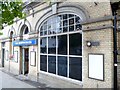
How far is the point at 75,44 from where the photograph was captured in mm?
9469

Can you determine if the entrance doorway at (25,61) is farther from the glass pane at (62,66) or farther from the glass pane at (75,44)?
the glass pane at (75,44)

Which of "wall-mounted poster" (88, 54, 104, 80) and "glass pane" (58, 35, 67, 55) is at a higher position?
"glass pane" (58, 35, 67, 55)

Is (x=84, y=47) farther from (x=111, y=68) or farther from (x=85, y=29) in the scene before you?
(x=111, y=68)

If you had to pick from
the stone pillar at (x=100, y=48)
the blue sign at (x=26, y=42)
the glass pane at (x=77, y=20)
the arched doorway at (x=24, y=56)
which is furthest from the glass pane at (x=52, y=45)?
the arched doorway at (x=24, y=56)

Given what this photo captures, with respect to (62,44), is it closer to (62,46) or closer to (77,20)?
(62,46)

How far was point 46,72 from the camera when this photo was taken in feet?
39.4

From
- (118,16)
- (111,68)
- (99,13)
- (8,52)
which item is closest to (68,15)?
(99,13)

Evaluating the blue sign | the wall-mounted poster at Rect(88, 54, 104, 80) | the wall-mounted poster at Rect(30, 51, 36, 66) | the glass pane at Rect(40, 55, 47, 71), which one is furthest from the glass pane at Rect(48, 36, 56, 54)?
the wall-mounted poster at Rect(88, 54, 104, 80)

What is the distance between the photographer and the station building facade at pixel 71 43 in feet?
25.1

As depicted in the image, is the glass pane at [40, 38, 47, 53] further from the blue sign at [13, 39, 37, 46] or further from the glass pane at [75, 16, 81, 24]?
the glass pane at [75, 16, 81, 24]

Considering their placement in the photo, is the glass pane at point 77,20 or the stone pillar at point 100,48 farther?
the glass pane at point 77,20

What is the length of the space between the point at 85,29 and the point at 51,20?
3541 mm

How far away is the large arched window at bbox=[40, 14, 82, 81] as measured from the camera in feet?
30.7

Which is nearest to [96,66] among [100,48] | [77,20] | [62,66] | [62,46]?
[100,48]
